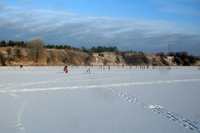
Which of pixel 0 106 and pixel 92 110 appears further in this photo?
pixel 0 106

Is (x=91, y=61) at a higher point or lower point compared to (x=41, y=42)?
lower

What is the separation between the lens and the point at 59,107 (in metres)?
7.49

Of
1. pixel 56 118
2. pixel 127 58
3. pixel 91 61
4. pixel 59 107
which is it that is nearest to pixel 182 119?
pixel 56 118

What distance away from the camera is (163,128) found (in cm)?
514

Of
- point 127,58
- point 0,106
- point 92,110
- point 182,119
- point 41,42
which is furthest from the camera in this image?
point 127,58

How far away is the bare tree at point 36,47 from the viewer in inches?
3238

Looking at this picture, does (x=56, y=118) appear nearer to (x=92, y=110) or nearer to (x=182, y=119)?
(x=92, y=110)

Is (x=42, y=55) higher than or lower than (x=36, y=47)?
lower

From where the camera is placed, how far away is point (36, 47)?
82625mm

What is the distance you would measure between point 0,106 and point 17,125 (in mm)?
2750

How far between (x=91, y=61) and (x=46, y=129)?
98125mm

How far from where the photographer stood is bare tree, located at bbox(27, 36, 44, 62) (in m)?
82.2

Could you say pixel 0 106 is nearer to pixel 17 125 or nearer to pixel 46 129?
pixel 17 125

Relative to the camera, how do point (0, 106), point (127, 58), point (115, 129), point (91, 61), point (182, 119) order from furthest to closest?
point (127, 58)
point (91, 61)
point (0, 106)
point (182, 119)
point (115, 129)
